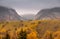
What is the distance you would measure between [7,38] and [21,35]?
1442 centimetres

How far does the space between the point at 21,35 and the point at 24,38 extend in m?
1.35

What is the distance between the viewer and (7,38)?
78.4m

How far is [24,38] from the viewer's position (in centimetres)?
6550

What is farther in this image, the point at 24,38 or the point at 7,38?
the point at 7,38

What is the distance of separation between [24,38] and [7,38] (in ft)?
48.1

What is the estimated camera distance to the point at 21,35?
215 ft

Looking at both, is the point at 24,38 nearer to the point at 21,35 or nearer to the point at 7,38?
the point at 21,35

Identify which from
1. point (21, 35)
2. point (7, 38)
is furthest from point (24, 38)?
point (7, 38)

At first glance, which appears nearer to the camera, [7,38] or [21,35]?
[21,35]
